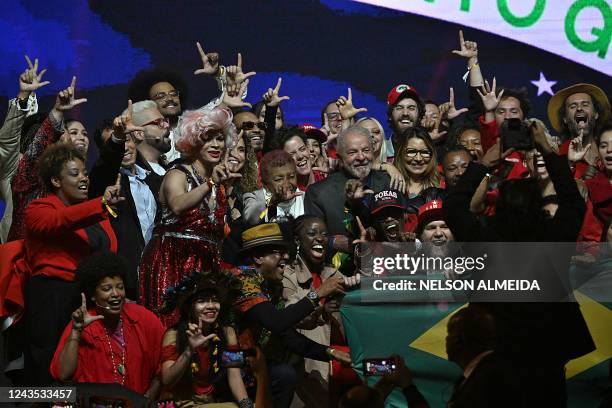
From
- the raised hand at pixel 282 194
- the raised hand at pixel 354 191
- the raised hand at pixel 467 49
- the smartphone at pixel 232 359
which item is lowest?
the smartphone at pixel 232 359

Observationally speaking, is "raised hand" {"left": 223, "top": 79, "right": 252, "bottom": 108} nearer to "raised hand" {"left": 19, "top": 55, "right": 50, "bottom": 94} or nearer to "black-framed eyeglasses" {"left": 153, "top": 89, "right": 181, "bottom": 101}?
"black-framed eyeglasses" {"left": 153, "top": 89, "right": 181, "bottom": 101}

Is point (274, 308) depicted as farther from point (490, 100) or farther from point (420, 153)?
point (490, 100)

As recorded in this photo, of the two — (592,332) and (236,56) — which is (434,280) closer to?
(592,332)

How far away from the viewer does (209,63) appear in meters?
9.68

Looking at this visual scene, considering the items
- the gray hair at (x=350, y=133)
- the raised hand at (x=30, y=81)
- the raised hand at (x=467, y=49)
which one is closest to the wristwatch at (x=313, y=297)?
the gray hair at (x=350, y=133)

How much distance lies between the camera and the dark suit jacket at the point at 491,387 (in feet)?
17.4

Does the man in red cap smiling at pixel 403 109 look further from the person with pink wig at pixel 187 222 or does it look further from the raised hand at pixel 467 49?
the person with pink wig at pixel 187 222

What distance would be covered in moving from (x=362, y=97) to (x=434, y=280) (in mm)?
3718

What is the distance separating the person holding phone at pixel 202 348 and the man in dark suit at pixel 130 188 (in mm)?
894

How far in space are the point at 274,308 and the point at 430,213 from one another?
46.0 inches

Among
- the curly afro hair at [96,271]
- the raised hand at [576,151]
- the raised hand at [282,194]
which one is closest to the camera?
the curly afro hair at [96,271]

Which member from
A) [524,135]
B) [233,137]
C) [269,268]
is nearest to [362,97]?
[233,137]

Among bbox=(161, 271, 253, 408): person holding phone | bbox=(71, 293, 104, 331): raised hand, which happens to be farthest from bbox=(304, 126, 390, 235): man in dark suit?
bbox=(71, 293, 104, 331): raised hand

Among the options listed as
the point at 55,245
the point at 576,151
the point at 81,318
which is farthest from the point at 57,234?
the point at 576,151
